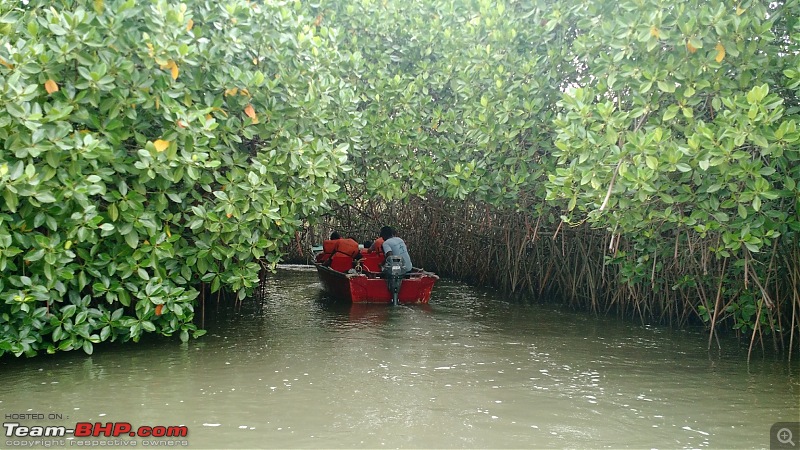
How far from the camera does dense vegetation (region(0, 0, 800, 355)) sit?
5.17 metres

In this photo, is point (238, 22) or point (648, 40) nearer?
point (648, 40)

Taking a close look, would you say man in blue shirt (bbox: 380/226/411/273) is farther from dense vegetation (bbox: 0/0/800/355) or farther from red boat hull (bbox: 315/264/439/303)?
dense vegetation (bbox: 0/0/800/355)

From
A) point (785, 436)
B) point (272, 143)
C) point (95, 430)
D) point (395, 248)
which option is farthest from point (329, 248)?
point (785, 436)

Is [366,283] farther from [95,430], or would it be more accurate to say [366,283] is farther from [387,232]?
[95,430]

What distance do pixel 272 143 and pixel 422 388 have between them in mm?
2723

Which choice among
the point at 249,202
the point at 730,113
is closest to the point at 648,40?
the point at 730,113

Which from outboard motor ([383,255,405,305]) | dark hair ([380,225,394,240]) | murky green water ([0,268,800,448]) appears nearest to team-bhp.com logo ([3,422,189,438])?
murky green water ([0,268,800,448])

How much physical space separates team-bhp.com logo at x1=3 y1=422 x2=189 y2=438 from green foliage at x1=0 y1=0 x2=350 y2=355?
1.17 meters

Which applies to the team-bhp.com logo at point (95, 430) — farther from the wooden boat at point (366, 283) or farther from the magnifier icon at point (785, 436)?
the wooden boat at point (366, 283)

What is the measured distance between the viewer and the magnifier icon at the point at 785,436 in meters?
4.34

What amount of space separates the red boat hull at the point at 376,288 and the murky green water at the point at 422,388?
1.80 m

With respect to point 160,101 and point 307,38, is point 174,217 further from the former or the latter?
point 307,38

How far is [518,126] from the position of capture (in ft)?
26.2

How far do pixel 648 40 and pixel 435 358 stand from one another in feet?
10.6
